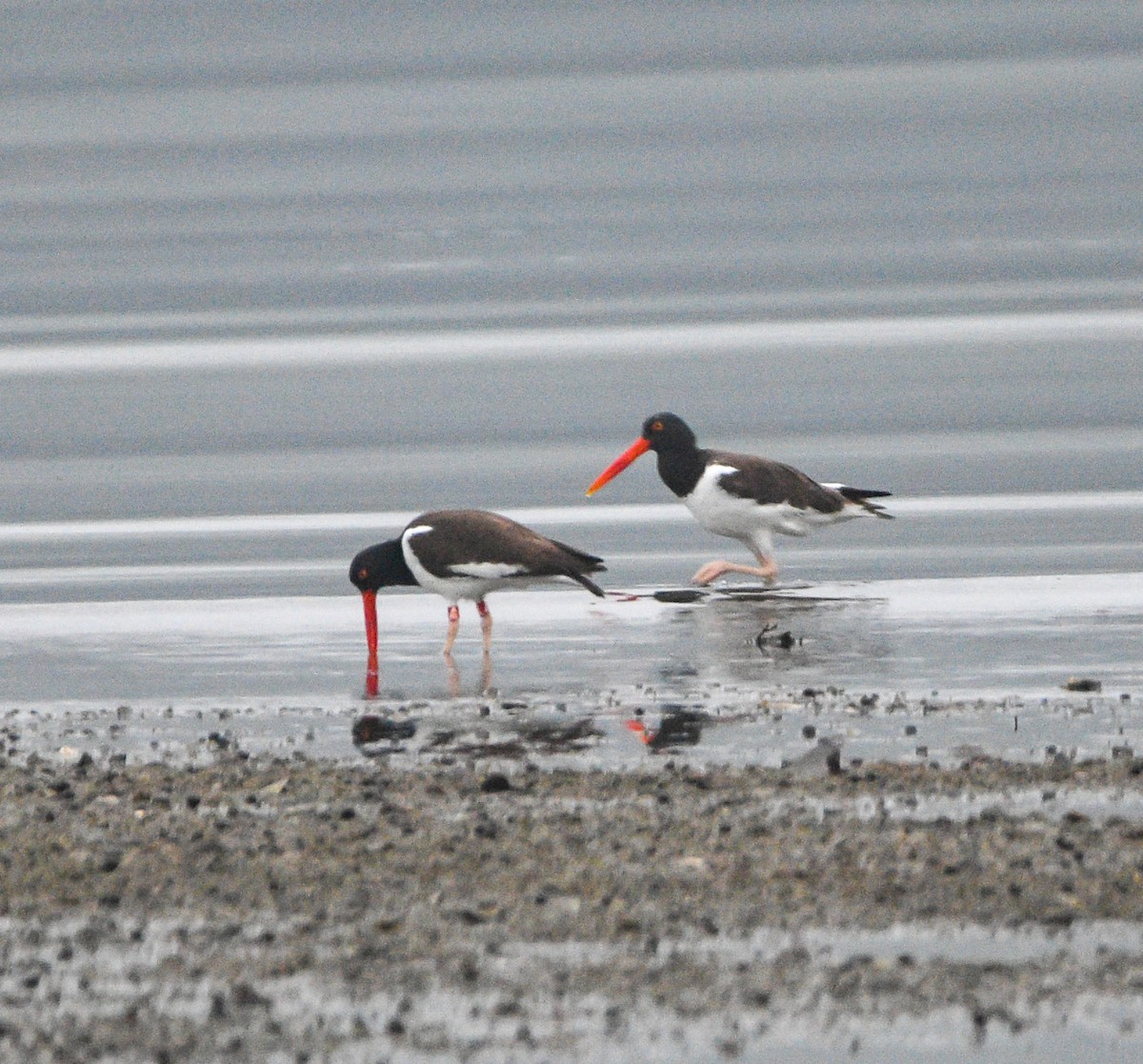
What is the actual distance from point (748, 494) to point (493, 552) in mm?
4167

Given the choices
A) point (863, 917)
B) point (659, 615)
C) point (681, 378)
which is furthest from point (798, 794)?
point (681, 378)

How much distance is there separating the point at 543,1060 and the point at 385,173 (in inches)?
3135

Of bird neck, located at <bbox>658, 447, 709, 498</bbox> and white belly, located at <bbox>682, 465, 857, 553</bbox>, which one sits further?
bird neck, located at <bbox>658, 447, 709, 498</bbox>

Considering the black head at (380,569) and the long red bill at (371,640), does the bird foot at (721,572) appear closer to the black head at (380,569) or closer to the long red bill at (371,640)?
the black head at (380,569)

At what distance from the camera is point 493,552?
1133 cm

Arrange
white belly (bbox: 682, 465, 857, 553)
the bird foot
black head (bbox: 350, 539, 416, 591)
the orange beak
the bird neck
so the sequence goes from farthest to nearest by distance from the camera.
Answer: the orange beak
the bird neck
white belly (bbox: 682, 465, 857, 553)
the bird foot
black head (bbox: 350, 539, 416, 591)

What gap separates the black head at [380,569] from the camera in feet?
37.9

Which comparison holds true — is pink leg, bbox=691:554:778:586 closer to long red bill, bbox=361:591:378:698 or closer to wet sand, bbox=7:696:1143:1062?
long red bill, bbox=361:591:378:698

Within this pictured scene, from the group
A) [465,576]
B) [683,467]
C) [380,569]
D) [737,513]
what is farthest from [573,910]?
[683,467]

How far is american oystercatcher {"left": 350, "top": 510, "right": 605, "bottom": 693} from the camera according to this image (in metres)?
11.3

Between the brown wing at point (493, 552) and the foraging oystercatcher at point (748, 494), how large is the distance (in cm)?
335

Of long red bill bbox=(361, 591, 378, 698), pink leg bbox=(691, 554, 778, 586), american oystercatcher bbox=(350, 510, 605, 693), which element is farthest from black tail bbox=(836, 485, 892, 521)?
long red bill bbox=(361, 591, 378, 698)

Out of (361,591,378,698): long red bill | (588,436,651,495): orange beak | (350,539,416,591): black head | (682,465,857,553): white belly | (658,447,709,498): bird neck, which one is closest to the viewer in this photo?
(361,591,378,698): long red bill

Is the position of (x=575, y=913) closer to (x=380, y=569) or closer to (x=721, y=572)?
(x=380, y=569)
